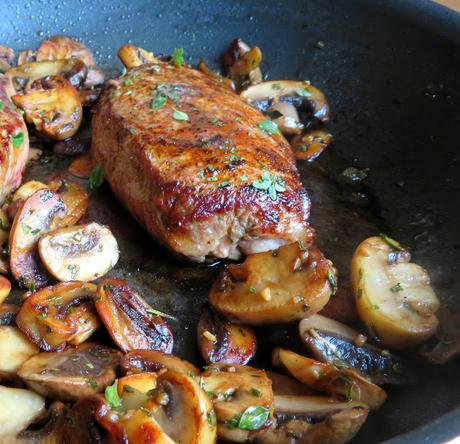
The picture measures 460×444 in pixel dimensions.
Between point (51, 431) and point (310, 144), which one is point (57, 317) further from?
point (310, 144)

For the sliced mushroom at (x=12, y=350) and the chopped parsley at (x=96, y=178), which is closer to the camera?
the sliced mushroom at (x=12, y=350)

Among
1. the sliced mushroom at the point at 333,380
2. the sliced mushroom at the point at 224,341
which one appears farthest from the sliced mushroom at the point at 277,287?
the sliced mushroom at the point at 333,380

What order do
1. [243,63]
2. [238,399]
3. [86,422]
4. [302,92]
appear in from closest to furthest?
[86,422] → [238,399] → [302,92] → [243,63]

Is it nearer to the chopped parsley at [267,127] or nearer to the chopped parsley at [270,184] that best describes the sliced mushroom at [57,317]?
the chopped parsley at [270,184]

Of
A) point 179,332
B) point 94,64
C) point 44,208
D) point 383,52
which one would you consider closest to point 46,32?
point 94,64

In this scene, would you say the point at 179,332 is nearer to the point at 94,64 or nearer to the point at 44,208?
the point at 44,208

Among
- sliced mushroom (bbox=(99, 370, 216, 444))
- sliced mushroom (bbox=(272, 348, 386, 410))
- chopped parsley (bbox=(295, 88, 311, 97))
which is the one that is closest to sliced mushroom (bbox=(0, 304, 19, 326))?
sliced mushroom (bbox=(99, 370, 216, 444))

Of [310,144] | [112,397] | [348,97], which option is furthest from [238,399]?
[348,97]
